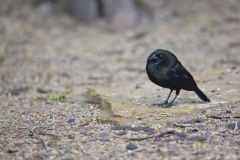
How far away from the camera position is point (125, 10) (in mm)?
14117

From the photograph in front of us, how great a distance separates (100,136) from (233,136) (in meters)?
1.21

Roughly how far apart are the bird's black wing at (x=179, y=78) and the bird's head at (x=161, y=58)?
75mm

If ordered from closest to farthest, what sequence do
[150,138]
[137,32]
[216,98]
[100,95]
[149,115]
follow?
1. [150,138]
2. [149,115]
3. [216,98]
4. [100,95]
5. [137,32]

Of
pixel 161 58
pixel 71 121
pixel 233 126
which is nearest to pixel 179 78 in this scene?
pixel 161 58

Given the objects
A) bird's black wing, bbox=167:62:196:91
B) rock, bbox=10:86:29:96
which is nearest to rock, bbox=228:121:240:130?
bird's black wing, bbox=167:62:196:91

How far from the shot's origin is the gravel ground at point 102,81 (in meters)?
5.54

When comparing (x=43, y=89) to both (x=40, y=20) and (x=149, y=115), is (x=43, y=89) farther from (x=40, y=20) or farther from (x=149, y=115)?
(x=40, y=20)

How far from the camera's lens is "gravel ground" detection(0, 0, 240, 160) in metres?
5.54

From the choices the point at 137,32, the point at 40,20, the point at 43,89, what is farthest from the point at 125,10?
the point at 43,89

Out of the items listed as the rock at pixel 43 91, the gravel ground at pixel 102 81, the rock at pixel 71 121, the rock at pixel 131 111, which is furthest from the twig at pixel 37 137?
the rock at pixel 43 91

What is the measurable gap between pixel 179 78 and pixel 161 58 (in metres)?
0.30

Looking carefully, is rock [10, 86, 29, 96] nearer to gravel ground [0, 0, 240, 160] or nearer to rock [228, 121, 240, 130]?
gravel ground [0, 0, 240, 160]

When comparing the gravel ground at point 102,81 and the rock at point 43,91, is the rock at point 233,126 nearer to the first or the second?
the gravel ground at point 102,81

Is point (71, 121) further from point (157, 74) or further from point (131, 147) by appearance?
point (131, 147)
